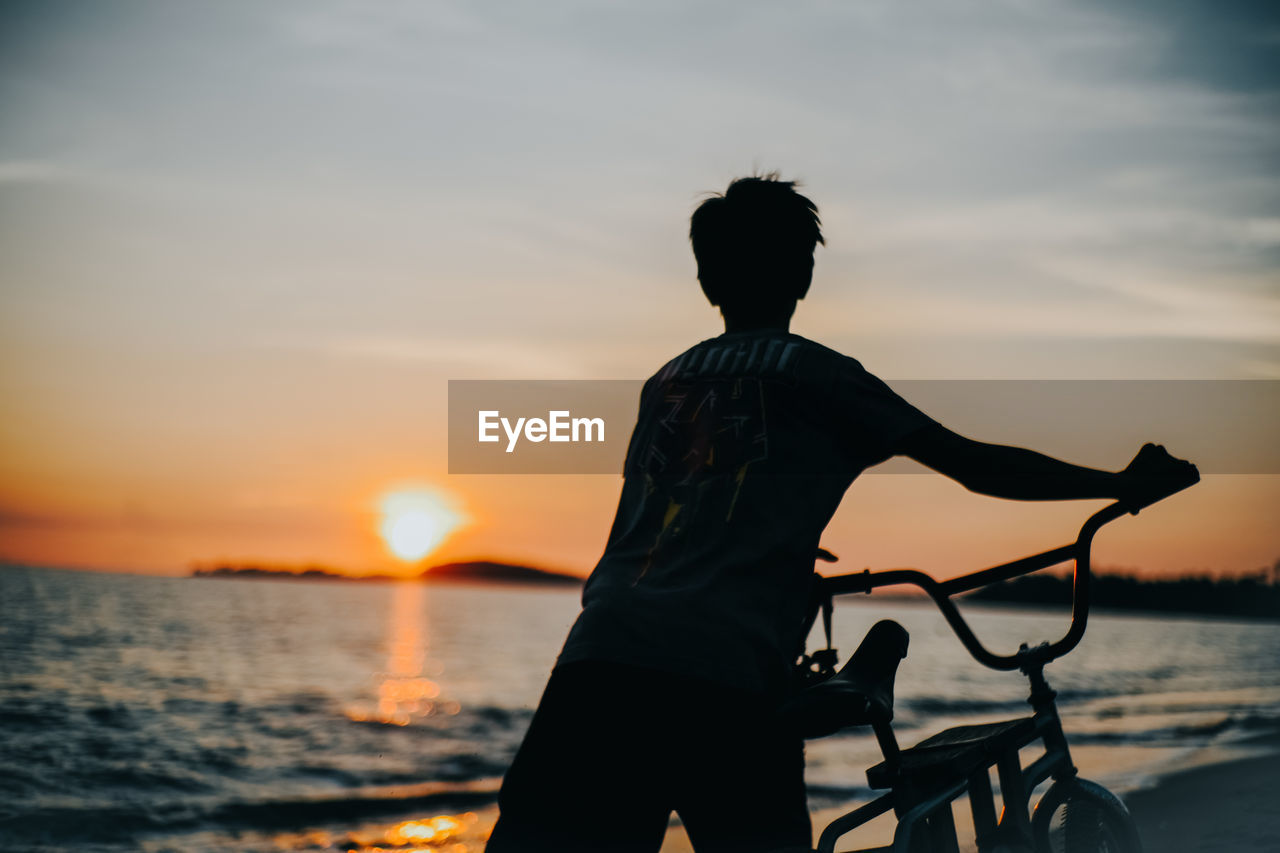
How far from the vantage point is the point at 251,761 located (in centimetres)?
1390

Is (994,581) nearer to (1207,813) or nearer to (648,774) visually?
(648,774)

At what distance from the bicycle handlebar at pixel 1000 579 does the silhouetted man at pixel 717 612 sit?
0.44 metres

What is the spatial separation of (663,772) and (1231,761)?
11.7 meters

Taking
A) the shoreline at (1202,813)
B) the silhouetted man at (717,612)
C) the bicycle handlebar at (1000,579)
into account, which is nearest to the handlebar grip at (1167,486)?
the bicycle handlebar at (1000,579)

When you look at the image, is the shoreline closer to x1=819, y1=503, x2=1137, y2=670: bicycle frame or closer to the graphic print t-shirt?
x1=819, y1=503, x2=1137, y2=670: bicycle frame

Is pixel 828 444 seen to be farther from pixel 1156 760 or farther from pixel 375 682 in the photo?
pixel 375 682

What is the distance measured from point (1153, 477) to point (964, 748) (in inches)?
28.6

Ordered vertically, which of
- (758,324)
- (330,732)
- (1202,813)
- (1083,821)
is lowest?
(330,732)

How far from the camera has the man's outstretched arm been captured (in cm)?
182

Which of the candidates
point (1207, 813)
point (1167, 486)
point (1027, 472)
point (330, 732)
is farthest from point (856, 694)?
point (330, 732)

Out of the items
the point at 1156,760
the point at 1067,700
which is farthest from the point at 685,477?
the point at 1067,700

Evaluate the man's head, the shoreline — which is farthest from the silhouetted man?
the shoreline

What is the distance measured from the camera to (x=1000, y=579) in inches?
92.7

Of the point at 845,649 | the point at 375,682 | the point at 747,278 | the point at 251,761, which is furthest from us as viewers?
the point at 845,649
